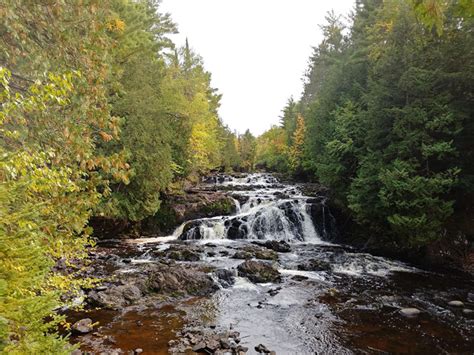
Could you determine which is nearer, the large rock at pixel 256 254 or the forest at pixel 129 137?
the forest at pixel 129 137

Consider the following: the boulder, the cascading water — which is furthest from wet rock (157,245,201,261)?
the boulder

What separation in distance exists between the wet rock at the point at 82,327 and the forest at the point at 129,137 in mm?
914

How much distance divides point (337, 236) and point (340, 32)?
2765cm

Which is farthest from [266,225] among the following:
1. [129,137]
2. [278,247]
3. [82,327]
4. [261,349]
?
[82,327]

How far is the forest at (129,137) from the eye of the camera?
3.32 meters

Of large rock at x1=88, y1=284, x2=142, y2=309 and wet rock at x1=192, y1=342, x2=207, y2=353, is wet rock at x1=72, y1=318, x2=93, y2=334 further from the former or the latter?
wet rock at x1=192, y1=342, x2=207, y2=353

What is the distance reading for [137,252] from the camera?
1576cm

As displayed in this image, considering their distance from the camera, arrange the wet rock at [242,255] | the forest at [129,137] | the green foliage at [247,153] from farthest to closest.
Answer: the green foliage at [247,153] < the wet rock at [242,255] < the forest at [129,137]

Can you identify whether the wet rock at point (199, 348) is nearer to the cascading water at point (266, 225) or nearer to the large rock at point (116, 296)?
the large rock at point (116, 296)

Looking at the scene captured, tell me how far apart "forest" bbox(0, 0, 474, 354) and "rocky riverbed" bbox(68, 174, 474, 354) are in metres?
1.29

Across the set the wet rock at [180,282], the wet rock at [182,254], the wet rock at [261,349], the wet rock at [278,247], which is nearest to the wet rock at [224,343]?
the wet rock at [261,349]

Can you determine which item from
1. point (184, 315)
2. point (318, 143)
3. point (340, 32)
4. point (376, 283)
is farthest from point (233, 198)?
point (340, 32)

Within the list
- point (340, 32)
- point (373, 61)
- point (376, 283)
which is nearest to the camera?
point (376, 283)

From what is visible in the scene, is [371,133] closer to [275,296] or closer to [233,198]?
[275,296]
